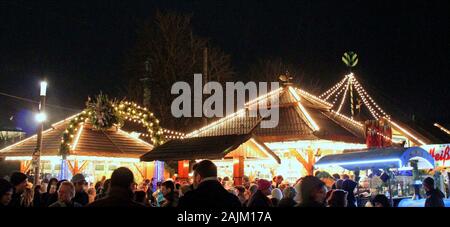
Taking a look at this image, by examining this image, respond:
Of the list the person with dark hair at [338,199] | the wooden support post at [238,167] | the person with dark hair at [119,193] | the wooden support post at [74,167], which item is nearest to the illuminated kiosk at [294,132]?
the wooden support post at [238,167]

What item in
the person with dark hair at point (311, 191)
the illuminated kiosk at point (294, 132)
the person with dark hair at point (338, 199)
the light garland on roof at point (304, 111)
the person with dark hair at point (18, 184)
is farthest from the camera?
the light garland on roof at point (304, 111)

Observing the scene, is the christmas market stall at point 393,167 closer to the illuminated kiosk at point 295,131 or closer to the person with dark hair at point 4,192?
the illuminated kiosk at point 295,131

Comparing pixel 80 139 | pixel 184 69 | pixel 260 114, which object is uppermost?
pixel 184 69

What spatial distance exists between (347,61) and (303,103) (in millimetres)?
12355

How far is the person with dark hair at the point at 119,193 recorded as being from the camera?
12.7 ft

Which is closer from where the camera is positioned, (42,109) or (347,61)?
(42,109)

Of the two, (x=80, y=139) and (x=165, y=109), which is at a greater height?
(x=165, y=109)

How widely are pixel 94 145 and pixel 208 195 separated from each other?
15.8 metres

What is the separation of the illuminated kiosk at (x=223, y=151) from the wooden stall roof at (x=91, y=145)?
8.52ft

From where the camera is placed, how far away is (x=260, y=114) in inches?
821

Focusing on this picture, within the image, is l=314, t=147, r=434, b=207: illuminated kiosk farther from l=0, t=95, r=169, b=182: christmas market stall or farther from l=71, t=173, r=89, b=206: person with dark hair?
l=0, t=95, r=169, b=182: christmas market stall

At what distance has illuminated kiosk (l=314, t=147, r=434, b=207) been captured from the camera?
1125 cm
